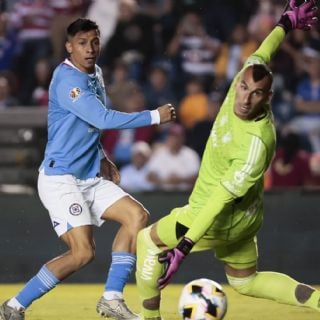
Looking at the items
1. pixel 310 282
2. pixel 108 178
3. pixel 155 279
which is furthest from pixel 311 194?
pixel 155 279

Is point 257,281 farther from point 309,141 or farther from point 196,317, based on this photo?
point 309,141

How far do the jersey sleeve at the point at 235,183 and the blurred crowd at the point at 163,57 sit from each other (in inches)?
236

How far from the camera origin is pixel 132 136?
13016mm

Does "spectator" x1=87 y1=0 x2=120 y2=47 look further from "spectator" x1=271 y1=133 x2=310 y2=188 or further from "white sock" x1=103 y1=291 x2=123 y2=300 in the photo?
"white sock" x1=103 y1=291 x2=123 y2=300

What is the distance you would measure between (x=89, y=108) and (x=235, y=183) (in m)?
1.47

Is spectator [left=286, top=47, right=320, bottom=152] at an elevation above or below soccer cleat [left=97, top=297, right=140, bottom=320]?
above

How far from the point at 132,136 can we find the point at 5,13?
7.32 ft

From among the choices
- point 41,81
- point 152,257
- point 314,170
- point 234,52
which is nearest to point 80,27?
point 152,257

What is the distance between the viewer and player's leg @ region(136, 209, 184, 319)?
7215mm

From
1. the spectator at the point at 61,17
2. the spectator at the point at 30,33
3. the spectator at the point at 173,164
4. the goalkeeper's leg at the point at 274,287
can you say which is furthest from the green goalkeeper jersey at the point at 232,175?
the spectator at the point at 30,33

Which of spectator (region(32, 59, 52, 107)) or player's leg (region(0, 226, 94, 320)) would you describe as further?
spectator (region(32, 59, 52, 107))

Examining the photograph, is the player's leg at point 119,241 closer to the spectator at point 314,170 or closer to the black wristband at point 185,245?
the black wristband at point 185,245

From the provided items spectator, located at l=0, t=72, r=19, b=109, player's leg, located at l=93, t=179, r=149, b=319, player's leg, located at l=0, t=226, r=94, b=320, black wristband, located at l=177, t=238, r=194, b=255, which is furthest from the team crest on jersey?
spectator, located at l=0, t=72, r=19, b=109

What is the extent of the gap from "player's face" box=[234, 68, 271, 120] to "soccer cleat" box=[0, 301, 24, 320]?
7.28 ft
